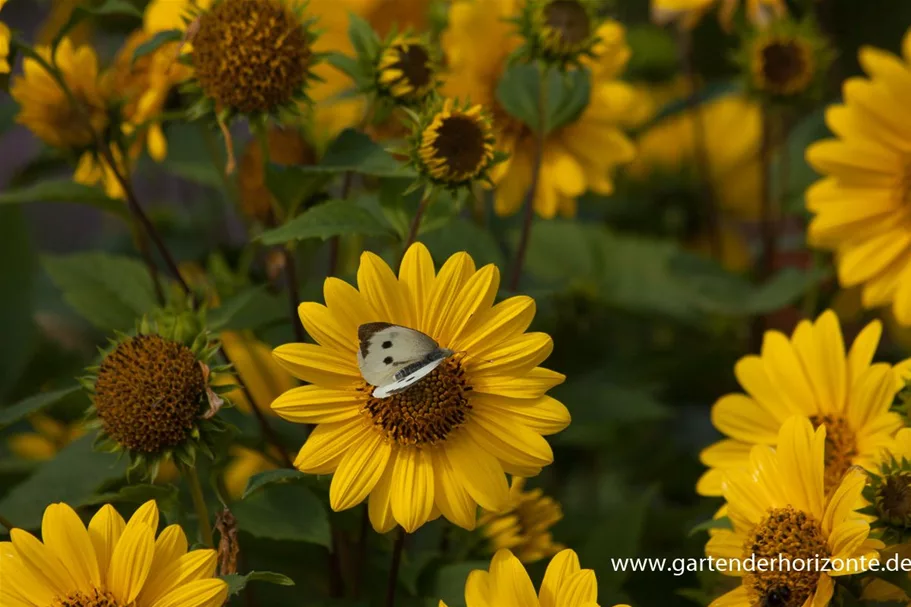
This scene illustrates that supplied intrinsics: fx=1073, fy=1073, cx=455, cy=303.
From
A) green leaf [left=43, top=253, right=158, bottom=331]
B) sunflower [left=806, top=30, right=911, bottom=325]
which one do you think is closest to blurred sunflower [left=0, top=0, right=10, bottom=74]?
green leaf [left=43, top=253, right=158, bottom=331]

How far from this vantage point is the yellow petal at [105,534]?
47 centimetres

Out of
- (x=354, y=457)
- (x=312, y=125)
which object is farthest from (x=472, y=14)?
(x=354, y=457)

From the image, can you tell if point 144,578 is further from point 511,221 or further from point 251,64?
point 511,221

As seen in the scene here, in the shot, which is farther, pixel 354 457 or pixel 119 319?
pixel 119 319

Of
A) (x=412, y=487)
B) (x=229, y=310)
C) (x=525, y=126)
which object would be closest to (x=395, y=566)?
(x=412, y=487)

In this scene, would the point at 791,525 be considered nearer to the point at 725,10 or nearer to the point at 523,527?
the point at 523,527

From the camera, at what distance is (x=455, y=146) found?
53 cm

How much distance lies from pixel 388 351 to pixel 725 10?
0.59m

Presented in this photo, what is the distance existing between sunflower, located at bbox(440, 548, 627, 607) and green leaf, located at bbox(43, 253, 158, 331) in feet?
0.99

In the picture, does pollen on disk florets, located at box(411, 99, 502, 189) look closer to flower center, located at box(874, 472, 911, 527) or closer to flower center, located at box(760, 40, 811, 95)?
flower center, located at box(874, 472, 911, 527)

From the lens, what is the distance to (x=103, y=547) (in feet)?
1.56

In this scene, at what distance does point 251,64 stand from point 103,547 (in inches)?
10.2

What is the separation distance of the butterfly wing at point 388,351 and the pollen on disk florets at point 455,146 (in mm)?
100

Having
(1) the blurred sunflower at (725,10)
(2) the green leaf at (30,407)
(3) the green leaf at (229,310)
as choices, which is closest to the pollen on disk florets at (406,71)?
(3) the green leaf at (229,310)
